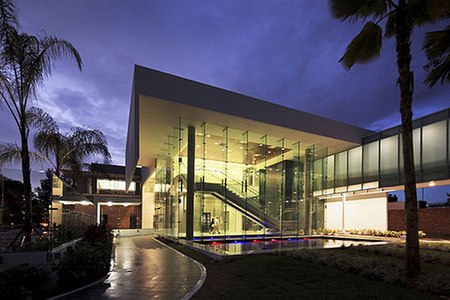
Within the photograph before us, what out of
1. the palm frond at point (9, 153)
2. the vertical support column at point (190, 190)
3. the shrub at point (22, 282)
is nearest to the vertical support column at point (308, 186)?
the vertical support column at point (190, 190)

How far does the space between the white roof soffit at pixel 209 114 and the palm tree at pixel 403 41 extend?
28.3 feet

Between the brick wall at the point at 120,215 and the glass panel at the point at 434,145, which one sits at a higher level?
the glass panel at the point at 434,145

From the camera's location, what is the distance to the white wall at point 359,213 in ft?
85.9

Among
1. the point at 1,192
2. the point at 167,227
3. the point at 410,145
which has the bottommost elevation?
the point at 167,227

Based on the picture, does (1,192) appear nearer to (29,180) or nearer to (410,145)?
(29,180)

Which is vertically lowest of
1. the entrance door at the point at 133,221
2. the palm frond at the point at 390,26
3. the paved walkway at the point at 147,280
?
the entrance door at the point at 133,221

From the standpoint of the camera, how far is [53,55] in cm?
1009

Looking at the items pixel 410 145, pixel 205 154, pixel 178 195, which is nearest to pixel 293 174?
pixel 205 154


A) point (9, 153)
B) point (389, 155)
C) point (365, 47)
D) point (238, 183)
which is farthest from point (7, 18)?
point (389, 155)

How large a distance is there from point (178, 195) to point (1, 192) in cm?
1194

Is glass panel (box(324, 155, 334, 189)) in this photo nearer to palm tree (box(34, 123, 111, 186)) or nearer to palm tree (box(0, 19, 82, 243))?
palm tree (box(34, 123, 111, 186))

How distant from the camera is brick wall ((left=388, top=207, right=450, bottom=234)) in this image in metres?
23.1

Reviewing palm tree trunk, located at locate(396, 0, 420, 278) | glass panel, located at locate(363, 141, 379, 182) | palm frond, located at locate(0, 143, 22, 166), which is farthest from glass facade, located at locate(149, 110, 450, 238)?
palm tree trunk, located at locate(396, 0, 420, 278)

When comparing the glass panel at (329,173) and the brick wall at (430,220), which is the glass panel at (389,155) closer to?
the brick wall at (430,220)
